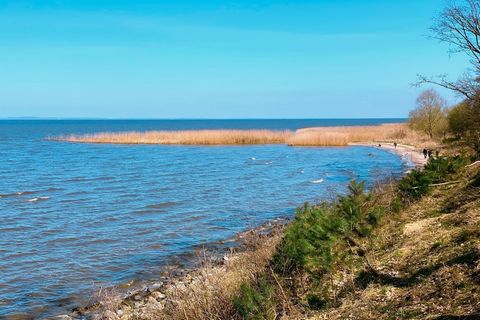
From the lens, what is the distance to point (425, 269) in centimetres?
684

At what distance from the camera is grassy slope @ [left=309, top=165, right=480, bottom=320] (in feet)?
18.2

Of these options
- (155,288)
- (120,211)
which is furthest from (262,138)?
(155,288)

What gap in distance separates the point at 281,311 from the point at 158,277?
5899mm

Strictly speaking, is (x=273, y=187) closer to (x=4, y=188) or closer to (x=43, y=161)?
(x=4, y=188)

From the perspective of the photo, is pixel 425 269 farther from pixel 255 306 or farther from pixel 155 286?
pixel 155 286

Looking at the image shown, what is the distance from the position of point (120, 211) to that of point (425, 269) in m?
16.2

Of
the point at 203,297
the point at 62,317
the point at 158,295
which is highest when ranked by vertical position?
the point at 203,297

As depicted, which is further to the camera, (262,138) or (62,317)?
(262,138)

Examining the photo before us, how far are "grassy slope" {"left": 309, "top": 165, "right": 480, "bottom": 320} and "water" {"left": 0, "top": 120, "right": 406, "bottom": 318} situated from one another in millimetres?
6535

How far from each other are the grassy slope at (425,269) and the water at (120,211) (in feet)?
21.4

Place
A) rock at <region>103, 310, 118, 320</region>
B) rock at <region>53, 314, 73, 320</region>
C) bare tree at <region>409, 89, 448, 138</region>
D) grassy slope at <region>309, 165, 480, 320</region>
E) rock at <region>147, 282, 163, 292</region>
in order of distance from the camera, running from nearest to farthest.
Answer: grassy slope at <region>309, 165, 480, 320</region>, rock at <region>103, 310, 118, 320</region>, rock at <region>53, 314, 73, 320</region>, rock at <region>147, 282, 163, 292</region>, bare tree at <region>409, 89, 448, 138</region>

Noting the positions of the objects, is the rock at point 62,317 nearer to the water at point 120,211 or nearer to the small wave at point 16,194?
the water at point 120,211

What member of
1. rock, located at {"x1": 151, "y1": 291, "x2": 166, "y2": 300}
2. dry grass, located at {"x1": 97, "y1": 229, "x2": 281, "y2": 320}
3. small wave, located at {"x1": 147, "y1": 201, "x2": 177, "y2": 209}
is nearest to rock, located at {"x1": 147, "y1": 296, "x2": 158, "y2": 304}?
dry grass, located at {"x1": 97, "y1": 229, "x2": 281, "y2": 320}

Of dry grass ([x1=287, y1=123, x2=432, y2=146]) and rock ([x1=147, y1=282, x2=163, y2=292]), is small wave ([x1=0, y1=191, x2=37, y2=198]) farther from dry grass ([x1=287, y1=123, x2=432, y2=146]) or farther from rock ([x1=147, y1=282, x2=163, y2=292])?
dry grass ([x1=287, y1=123, x2=432, y2=146])
